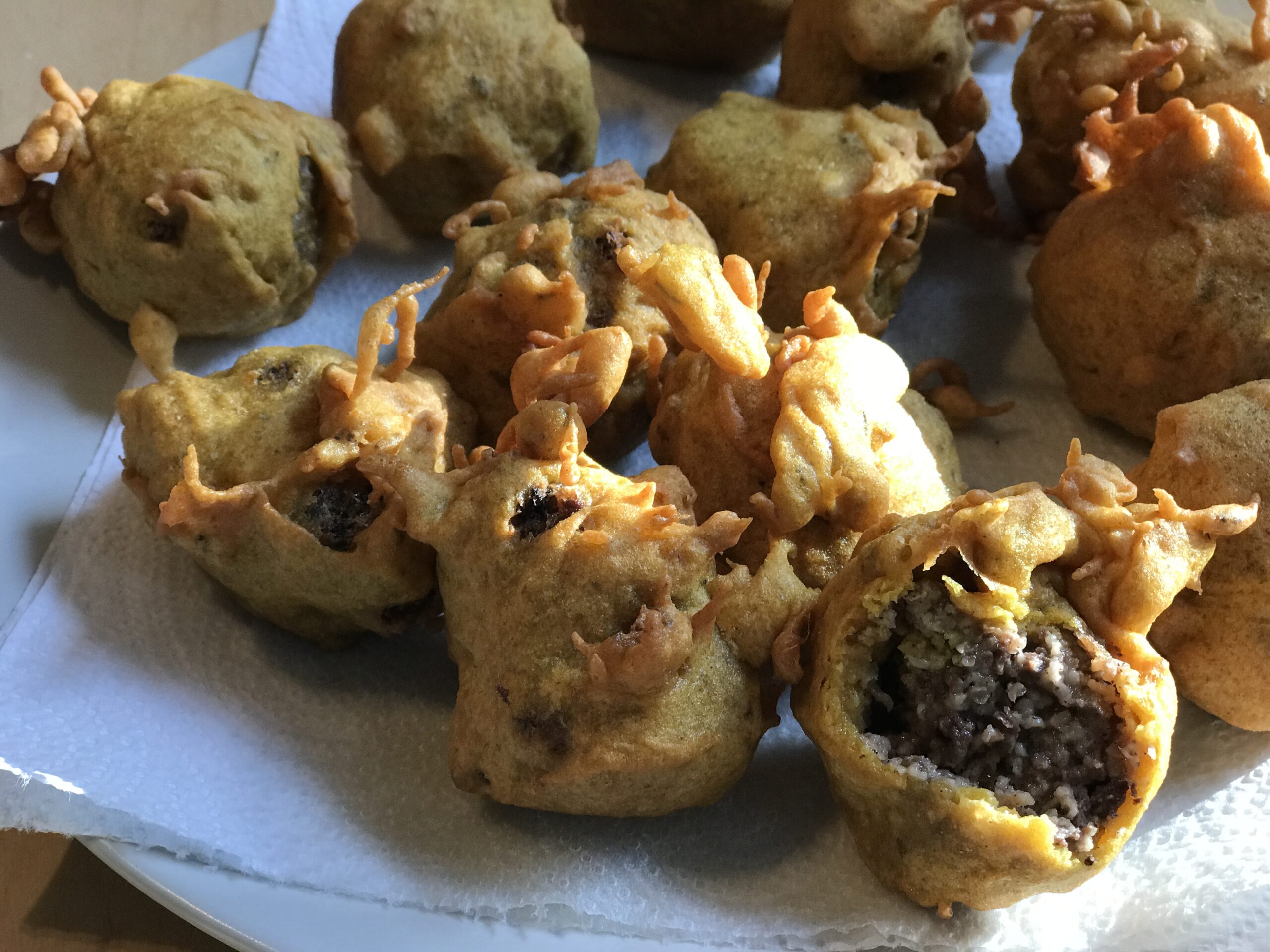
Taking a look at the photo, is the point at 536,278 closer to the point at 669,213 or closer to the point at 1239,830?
the point at 669,213

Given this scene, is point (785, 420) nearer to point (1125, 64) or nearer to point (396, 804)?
point (396, 804)

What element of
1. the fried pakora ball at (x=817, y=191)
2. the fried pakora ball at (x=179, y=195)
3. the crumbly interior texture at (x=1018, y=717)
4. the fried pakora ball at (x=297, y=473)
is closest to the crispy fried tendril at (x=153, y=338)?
the fried pakora ball at (x=179, y=195)

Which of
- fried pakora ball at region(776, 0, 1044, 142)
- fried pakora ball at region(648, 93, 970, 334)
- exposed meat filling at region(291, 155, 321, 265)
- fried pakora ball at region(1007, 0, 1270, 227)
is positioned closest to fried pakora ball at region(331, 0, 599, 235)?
exposed meat filling at region(291, 155, 321, 265)

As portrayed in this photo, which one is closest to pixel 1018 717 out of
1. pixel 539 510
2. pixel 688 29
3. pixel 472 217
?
pixel 539 510

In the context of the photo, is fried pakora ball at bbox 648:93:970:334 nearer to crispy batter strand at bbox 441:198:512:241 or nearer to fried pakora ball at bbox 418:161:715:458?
fried pakora ball at bbox 418:161:715:458

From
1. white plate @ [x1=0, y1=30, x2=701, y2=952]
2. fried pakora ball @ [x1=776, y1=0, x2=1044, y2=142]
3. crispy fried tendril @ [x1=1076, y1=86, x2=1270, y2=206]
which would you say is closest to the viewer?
white plate @ [x1=0, y1=30, x2=701, y2=952]

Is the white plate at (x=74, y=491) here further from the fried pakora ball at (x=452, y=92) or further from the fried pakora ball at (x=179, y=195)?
the fried pakora ball at (x=452, y=92)
